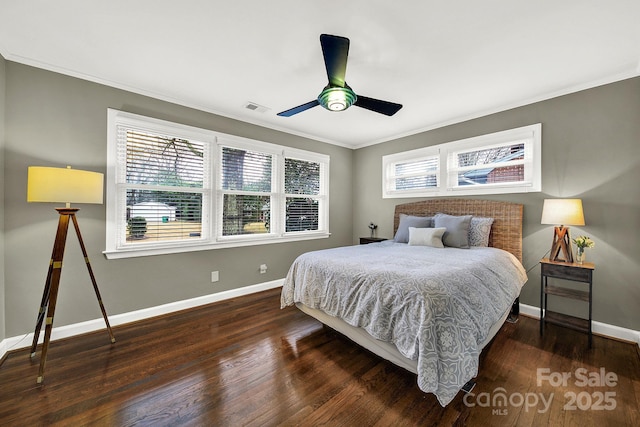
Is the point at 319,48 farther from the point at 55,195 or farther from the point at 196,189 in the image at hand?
the point at 55,195

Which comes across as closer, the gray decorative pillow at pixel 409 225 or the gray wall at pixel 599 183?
the gray wall at pixel 599 183

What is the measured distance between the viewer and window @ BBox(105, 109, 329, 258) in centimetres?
283

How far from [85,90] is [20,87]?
45 cm

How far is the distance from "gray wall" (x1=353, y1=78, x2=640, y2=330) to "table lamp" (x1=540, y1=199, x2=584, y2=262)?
22 centimetres

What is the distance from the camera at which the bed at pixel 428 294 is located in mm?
1563

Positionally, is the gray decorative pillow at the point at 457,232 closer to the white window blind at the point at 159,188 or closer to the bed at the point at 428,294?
the bed at the point at 428,294

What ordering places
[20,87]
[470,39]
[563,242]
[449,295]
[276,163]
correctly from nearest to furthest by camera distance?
[449,295], [470,39], [20,87], [563,242], [276,163]

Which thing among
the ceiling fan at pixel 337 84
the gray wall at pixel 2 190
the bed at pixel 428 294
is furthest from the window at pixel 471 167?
the gray wall at pixel 2 190

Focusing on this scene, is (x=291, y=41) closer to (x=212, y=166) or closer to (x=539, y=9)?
(x=539, y=9)

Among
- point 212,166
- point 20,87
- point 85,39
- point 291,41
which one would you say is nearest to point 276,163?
point 212,166

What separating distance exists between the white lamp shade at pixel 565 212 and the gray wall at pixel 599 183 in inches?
→ 14.6

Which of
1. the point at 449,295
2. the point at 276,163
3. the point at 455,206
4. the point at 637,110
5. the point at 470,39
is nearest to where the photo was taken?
the point at 449,295

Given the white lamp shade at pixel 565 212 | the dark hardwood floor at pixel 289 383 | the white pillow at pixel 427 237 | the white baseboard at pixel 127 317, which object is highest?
the white lamp shade at pixel 565 212

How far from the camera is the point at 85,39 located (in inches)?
82.0
